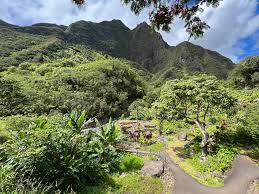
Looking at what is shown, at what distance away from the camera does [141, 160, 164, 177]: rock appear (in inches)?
560

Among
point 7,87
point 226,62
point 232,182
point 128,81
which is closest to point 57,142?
point 232,182

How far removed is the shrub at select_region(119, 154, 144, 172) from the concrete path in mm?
1955

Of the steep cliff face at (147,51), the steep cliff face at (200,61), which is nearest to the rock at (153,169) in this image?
the steep cliff face at (200,61)

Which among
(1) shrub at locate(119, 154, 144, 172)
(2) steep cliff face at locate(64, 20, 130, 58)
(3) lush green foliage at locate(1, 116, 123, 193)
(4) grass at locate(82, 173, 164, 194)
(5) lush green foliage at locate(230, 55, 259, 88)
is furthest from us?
(2) steep cliff face at locate(64, 20, 130, 58)

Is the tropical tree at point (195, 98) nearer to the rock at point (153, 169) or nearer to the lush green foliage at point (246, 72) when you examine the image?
the rock at point (153, 169)

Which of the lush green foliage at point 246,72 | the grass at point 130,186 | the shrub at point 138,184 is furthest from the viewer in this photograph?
the lush green foliage at point 246,72

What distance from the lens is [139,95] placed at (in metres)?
67.4

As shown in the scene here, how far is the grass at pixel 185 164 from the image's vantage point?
45.7 feet

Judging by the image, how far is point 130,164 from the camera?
50.5ft

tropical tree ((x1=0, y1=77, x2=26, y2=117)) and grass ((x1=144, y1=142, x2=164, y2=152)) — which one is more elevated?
tropical tree ((x1=0, y1=77, x2=26, y2=117))

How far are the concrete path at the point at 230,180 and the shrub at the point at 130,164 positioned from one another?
196 centimetres

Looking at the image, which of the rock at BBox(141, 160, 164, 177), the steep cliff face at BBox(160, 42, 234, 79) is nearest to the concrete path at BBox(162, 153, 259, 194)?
the rock at BBox(141, 160, 164, 177)

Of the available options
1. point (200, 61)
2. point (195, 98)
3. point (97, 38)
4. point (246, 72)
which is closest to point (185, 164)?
point (195, 98)

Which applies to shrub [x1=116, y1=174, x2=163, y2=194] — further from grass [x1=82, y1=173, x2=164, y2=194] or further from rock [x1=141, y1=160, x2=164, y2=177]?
rock [x1=141, y1=160, x2=164, y2=177]
